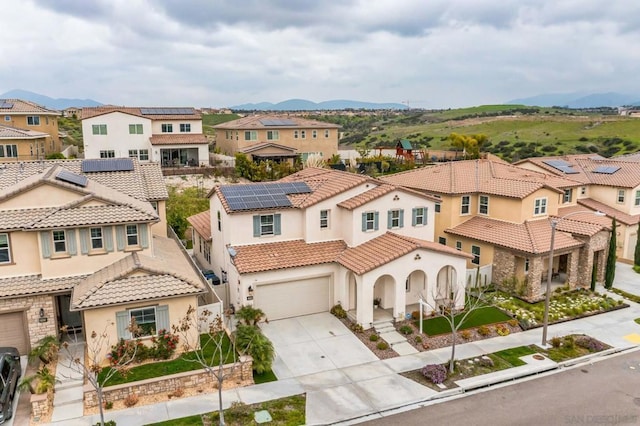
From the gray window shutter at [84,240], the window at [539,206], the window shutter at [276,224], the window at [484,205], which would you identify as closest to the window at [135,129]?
the window shutter at [276,224]

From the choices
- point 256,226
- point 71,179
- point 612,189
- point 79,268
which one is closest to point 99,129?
point 71,179

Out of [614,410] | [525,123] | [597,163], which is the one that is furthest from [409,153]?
[525,123]

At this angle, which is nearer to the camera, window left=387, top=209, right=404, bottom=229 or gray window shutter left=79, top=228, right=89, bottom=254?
gray window shutter left=79, top=228, right=89, bottom=254

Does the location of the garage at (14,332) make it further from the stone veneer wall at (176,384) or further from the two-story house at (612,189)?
the two-story house at (612,189)

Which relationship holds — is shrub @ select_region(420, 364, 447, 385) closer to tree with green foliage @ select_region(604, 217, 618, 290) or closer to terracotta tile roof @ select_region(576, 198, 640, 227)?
tree with green foliage @ select_region(604, 217, 618, 290)

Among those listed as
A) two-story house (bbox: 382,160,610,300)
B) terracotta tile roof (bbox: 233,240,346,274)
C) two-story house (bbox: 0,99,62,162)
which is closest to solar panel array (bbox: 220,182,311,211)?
terracotta tile roof (bbox: 233,240,346,274)

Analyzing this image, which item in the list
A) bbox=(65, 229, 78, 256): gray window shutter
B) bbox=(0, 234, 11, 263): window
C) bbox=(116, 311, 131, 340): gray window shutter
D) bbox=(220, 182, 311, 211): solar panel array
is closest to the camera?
bbox=(116, 311, 131, 340): gray window shutter
